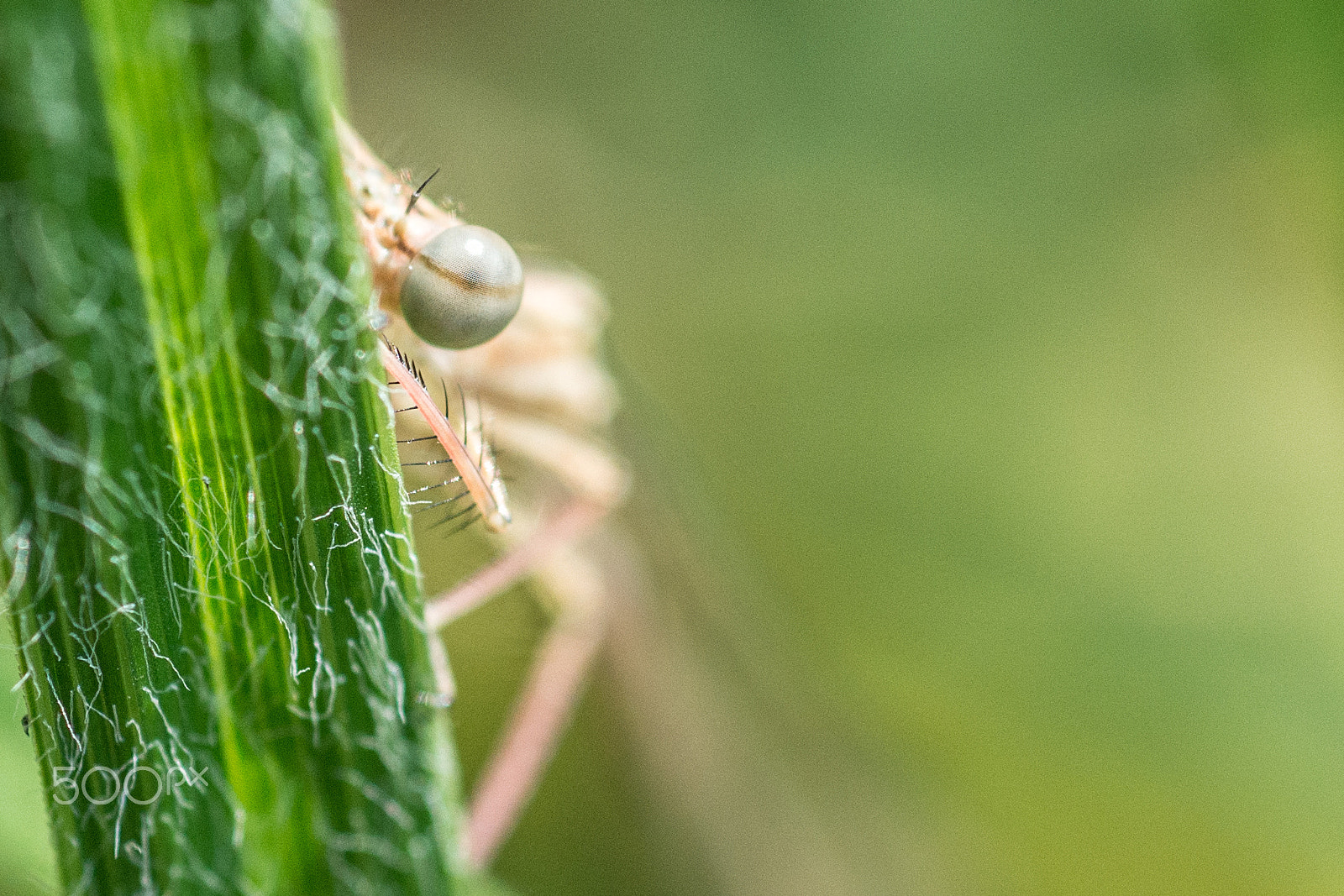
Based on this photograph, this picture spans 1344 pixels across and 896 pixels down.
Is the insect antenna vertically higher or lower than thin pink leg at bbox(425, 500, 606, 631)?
higher

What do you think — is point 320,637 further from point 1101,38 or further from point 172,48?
A: point 1101,38

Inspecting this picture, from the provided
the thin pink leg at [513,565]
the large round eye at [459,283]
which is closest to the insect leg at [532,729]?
the thin pink leg at [513,565]

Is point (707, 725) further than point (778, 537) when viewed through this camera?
No

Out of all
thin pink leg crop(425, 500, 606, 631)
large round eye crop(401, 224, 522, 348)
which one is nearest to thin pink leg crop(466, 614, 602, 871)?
thin pink leg crop(425, 500, 606, 631)

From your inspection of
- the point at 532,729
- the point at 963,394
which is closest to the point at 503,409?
the point at 532,729

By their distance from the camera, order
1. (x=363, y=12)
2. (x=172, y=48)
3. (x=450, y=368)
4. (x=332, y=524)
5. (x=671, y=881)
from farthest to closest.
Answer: (x=363, y=12) < (x=671, y=881) < (x=450, y=368) < (x=332, y=524) < (x=172, y=48)

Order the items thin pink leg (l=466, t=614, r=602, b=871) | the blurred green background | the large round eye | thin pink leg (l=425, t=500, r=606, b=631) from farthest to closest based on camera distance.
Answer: the blurred green background → thin pink leg (l=466, t=614, r=602, b=871) → thin pink leg (l=425, t=500, r=606, b=631) → the large round eye

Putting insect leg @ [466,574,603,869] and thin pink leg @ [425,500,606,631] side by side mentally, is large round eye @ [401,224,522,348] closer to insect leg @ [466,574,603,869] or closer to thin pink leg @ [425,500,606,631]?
thin pink leg @ [425,500,606,631]

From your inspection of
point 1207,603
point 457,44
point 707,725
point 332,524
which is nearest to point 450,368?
point 332,524
